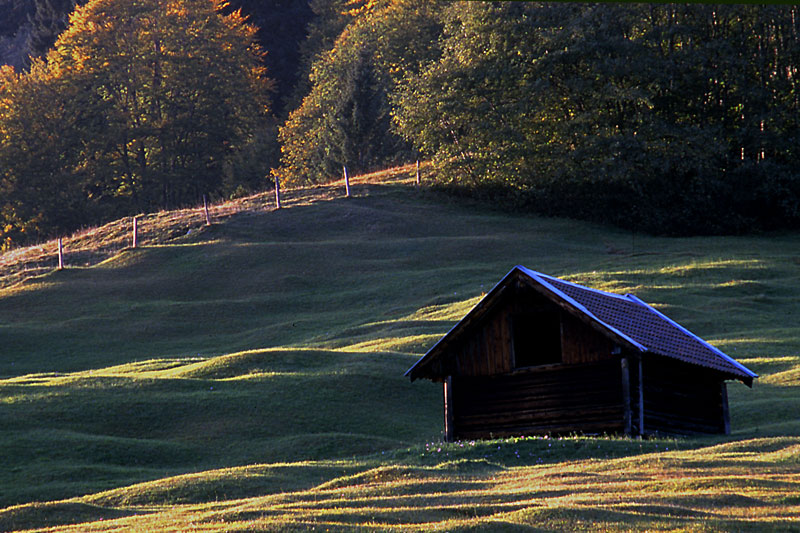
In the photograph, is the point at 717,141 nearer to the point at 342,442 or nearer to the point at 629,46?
the point at 629,46

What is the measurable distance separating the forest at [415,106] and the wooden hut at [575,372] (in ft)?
126

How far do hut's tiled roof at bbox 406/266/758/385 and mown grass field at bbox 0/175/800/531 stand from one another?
222 cm

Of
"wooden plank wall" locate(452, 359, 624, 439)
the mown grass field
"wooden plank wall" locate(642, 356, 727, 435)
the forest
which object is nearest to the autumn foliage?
the forest

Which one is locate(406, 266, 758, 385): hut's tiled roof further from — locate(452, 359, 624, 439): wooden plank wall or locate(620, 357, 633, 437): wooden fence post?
locate(452, 359, 624, 439): wooden plank wall

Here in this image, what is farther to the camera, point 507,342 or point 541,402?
point 507,342

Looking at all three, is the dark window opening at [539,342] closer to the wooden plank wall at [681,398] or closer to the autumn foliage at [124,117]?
the wooden plank wall at [681,398]

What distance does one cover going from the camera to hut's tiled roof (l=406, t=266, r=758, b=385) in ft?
94.2

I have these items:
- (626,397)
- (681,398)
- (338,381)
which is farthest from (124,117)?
(626,397)

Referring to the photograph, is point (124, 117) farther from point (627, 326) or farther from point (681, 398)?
point (681, 398)

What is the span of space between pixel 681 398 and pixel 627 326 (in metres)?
2.92

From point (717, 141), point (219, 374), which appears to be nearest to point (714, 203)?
point (717, 141)

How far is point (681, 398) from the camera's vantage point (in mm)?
30422

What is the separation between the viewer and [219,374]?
132ft

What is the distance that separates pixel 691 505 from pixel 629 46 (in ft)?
185
